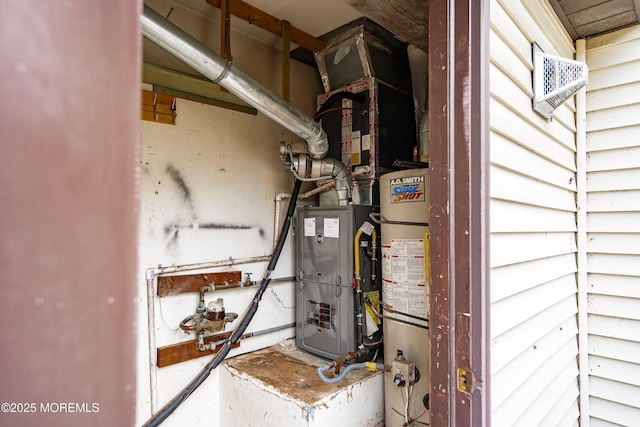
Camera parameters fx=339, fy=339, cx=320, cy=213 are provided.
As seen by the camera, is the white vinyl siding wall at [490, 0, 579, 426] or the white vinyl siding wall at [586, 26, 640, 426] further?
the white vinyl siding wall at [586, 26, 640, 426]

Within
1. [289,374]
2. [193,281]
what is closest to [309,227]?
[193,281]

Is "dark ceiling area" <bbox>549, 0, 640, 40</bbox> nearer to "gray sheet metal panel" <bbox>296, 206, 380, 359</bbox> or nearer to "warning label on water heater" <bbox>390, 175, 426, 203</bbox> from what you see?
"warning label on water heater" <bbox>390, 175, 426, 203</bbox>

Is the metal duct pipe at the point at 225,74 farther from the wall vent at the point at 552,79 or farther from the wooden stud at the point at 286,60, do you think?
the wall vent at the point at 552,79

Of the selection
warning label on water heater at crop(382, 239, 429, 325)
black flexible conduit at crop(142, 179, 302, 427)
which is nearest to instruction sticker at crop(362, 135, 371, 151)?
black flexible conduit at crop(142, 179, 302, 427)

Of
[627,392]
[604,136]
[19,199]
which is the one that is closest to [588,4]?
[604,136]

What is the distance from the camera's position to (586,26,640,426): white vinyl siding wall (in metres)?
1.79

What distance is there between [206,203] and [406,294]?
1394 millimetres

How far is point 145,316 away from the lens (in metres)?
1.98

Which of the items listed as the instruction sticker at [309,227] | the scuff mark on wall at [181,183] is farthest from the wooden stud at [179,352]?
the instruction sticker at [309,227]

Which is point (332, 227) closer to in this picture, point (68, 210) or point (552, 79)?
point (552, 79)

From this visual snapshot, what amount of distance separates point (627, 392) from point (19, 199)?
8.52 ft

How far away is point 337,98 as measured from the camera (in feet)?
8.32

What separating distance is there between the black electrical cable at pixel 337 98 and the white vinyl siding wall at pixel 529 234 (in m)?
1.17

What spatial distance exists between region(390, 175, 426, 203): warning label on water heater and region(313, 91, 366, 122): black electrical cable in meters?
0.86
